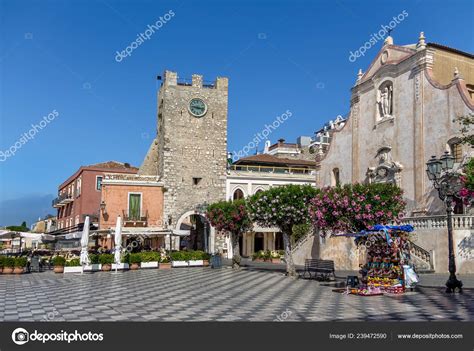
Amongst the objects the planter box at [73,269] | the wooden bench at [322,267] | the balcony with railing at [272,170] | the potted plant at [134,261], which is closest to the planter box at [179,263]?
the potted plant at [134,261]

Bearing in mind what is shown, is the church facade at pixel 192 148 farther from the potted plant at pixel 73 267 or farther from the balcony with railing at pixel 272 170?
the potted plant at pixel 73 267

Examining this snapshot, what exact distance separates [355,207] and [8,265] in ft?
59.2

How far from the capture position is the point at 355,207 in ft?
73.7

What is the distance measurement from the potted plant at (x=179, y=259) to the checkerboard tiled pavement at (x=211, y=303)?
1210 centimetres

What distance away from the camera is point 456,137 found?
90.0 ft

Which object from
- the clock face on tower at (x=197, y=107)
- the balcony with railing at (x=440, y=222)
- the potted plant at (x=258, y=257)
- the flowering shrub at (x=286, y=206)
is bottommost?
the potted plant at (x=258, y=257)

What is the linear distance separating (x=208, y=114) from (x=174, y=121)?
131 inches

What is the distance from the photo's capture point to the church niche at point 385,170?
31812 millimetres

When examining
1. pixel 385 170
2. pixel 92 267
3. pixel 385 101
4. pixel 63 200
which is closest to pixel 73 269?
pixel 92 267

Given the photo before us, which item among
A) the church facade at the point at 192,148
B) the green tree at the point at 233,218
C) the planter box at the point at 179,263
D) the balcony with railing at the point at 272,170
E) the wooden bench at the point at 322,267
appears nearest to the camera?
the wooden bench at the point at 322,267

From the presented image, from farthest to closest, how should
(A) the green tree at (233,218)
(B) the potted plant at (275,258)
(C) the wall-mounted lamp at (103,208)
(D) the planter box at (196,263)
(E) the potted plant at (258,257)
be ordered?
(E) the potted plant at (258,257) → (C) the wall-mounted lamp at (103,208) → (B) the potted plant at (275,258) → (D) the planter box at (196,263) → (A) the green tree at (233,218)
